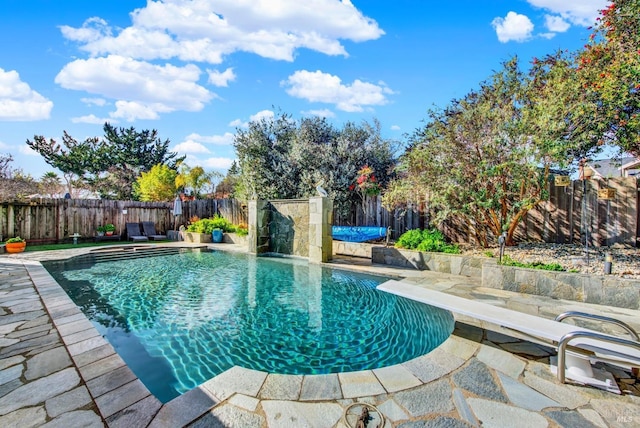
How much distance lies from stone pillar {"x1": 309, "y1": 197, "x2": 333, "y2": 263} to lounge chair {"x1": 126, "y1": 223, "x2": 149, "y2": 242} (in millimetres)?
8418

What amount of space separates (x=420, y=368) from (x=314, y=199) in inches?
239

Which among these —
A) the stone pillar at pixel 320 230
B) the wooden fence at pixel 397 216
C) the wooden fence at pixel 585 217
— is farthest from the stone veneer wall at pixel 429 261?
the wooden fence at pixel 585 217

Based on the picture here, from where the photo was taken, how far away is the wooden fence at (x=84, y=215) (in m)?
10.3

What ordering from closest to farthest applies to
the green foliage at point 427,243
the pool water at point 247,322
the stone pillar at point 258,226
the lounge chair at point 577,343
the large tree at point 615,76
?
the lounge chair at point 577,343
the pool water at point 247,322
the large tree at point 615,76
the green foliage at point 427,243
the stone pillar at point 258,226

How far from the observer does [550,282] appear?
470 cm

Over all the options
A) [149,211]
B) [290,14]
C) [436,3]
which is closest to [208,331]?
[290,14]

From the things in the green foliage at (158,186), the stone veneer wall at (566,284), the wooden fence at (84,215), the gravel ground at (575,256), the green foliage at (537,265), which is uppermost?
the green foliage at (158,186)

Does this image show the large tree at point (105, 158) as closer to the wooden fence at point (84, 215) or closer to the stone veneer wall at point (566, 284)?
the wooden fence at point (84, 215)

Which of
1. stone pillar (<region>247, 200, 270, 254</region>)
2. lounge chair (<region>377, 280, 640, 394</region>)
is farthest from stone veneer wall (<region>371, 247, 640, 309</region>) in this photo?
stone pillar (<region>247, 200, 270, 254</region>)

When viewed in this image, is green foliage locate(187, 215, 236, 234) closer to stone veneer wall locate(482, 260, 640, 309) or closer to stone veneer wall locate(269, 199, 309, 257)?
stone veneer wall locate(269, 199, 309, 257)

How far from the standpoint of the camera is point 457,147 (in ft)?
21.0

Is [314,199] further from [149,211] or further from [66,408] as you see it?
[149,211]

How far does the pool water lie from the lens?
296 centimetres

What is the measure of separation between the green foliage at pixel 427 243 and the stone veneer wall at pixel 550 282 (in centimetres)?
32
